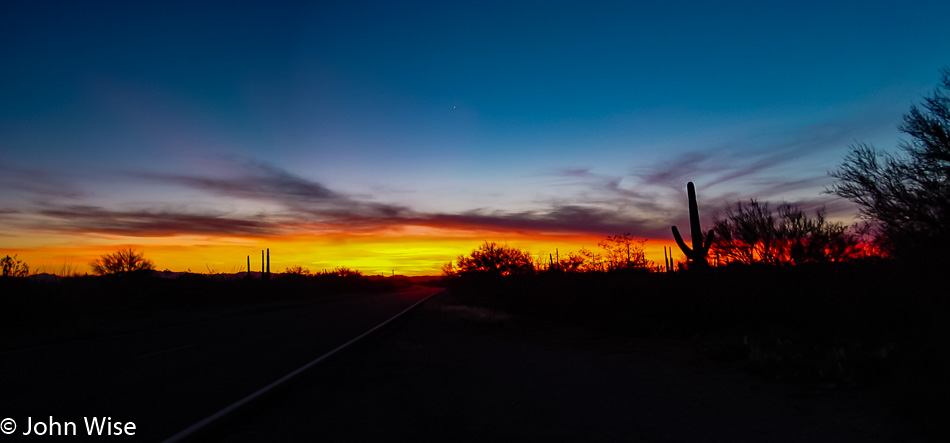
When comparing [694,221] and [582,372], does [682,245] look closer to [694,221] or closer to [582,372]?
[694,221]

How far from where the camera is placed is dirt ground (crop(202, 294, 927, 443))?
19.1 ft

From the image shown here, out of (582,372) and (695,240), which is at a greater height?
(695,240)

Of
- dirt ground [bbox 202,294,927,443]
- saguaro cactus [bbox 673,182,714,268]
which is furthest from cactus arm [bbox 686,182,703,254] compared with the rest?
dirt ground [bbox 202,294,927,443]

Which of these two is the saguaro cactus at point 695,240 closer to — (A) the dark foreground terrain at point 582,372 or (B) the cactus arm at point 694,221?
(B) the cactus arm at point 694,221

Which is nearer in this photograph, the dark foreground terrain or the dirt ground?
the dirt ground

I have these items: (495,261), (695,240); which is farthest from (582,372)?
(495,261)

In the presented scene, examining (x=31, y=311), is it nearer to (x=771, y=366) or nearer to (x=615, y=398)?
(x=615, y=398)

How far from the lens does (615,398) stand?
7699 mm

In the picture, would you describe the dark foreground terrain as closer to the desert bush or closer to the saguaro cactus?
the saguaro cactus

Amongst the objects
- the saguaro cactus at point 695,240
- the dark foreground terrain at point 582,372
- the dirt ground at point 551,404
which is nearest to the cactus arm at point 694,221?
the saguaro cactus at point 695,240

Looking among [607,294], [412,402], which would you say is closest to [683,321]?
[607,294]

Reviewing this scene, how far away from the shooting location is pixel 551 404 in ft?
24.1

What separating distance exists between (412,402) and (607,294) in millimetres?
15714

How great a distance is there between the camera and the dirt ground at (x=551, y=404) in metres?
5.83
